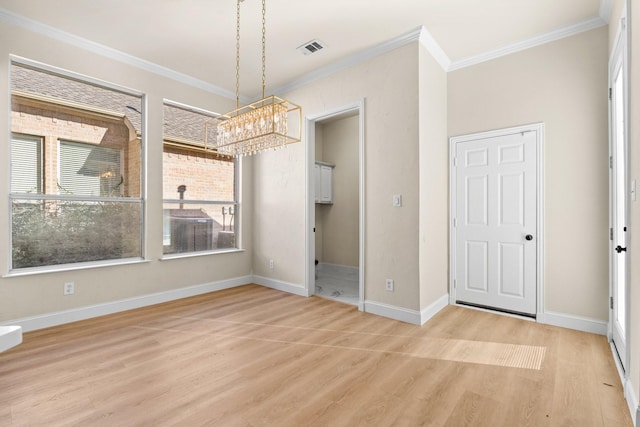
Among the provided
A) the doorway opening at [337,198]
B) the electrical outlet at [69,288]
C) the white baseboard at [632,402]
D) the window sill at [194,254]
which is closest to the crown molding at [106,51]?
the doorway opening at [337,198]

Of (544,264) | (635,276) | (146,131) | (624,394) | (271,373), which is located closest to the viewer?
(635,276)

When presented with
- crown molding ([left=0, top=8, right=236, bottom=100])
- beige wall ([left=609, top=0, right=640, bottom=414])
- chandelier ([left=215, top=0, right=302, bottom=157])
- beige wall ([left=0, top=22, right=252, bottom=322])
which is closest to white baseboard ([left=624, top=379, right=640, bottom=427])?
beige wall ([left=609, top=0, right=640, bottom=414])

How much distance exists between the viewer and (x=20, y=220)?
10.3 feet

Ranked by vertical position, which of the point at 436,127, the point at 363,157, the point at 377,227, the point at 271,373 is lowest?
the point at 271,373

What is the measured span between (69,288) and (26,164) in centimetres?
133

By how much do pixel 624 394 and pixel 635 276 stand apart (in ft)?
2.72

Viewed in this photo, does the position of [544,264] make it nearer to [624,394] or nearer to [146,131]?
[624,394]

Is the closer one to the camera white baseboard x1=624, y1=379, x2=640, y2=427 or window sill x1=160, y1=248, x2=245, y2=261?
white baseboard x1=624, y1=379, x2=640, y2=427

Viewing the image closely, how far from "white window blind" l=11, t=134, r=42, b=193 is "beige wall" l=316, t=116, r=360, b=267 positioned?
4443 mm

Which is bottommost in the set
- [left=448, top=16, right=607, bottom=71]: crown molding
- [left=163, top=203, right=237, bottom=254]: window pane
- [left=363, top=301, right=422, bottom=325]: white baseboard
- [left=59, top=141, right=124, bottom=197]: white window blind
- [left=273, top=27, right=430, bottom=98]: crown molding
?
[left=363, top=301, right=422, bottom=325]: white baseboard

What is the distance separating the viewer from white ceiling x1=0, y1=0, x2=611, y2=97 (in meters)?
2.88

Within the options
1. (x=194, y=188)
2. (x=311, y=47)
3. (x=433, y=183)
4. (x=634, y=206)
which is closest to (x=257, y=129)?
(x=311, y=47)

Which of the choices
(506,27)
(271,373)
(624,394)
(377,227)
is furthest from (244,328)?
(506,27)

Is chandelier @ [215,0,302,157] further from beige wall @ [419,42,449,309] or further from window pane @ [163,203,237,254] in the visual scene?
window pane @ [163,203,237,254]
